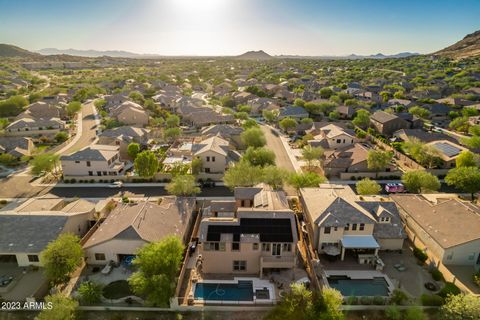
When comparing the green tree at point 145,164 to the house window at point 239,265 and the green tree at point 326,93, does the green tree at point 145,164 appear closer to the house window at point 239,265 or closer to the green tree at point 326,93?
the house window at point 239,265

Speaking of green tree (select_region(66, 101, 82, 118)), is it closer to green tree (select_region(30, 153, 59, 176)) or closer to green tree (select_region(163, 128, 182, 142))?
green tree (select_region(163, 128, 182, 142))

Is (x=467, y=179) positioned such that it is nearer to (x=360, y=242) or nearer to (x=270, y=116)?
(x=360, y=242)

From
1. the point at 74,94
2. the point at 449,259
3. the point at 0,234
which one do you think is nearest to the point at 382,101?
the point at 449,259

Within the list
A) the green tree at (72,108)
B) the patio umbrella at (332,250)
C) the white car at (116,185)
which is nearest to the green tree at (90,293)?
the patio umbrella at (332,250)

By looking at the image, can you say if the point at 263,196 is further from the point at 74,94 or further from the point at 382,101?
the point at 74,94

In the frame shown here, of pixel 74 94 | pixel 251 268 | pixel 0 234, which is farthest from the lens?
pixel 74 94

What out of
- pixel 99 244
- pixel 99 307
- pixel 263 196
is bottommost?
pixel 99 307
